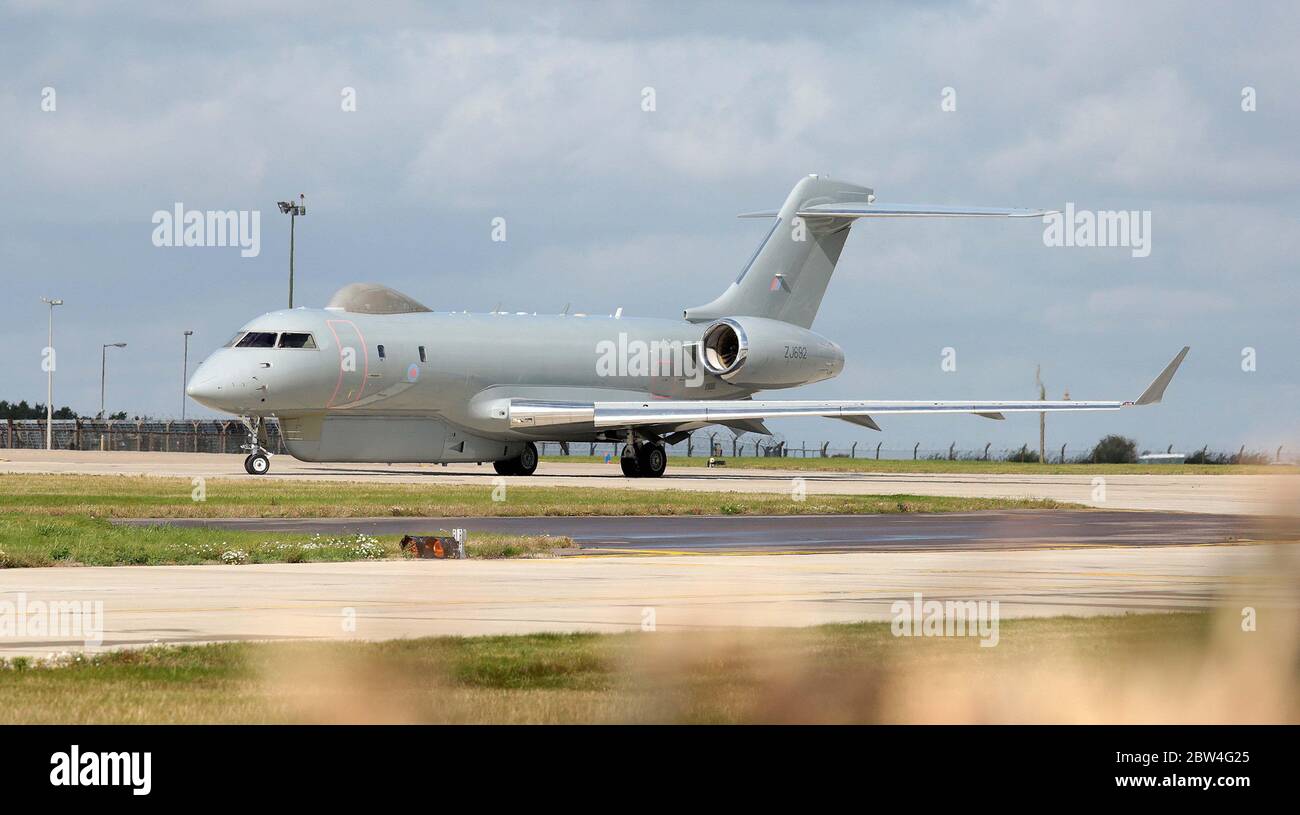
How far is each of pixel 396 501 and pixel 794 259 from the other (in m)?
35.8

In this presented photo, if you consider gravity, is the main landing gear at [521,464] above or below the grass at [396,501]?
above

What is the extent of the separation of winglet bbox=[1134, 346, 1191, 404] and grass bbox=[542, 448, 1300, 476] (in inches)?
960

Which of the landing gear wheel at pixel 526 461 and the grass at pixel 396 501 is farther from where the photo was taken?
the landing gear wheel at pixel 526 461

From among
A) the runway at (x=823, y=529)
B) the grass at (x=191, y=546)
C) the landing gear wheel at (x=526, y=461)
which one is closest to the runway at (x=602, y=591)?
the grass at (x=191, y=546)

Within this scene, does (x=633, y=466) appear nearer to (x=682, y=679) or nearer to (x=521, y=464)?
(x=521, y=464)

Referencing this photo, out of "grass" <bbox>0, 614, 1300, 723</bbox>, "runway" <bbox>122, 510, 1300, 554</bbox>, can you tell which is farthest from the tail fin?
"grass" <bbox>0, 614, 1300, 723</bbox>

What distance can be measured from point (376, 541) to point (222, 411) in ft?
108

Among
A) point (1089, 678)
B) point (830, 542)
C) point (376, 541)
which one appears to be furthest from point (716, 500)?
point (1089, 678)

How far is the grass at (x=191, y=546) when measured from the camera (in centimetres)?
2356

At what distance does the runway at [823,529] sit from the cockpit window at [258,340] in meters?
23.2

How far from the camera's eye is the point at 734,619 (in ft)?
52.0

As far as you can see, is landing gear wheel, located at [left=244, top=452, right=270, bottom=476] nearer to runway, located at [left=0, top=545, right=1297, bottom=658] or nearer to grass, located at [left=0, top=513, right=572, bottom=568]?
grass, located at [left=0, top=513, right=572, bottom=568]

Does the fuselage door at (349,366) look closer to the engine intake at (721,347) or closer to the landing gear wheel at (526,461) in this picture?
the landing gear wheel at (526,461)

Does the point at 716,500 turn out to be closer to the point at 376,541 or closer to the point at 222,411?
the point at 376,541
